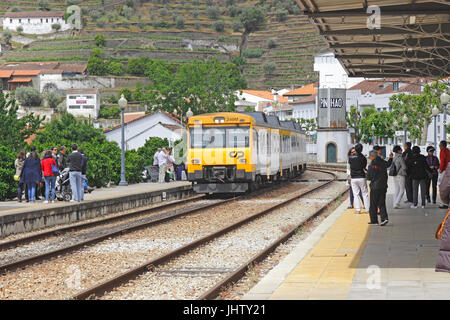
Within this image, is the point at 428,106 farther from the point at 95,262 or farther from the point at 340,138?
the point at 95,262

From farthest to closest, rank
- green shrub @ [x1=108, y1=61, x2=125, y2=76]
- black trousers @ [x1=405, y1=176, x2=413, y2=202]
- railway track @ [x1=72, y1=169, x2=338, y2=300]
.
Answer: green shrub @ [x1=108, y1=61, x2=125, y2=76]
black trousers @ [x1=405, y1=176, x2=413, y2=202]
railway track @ [x1=72, y1=169, x2=338, y2=300]

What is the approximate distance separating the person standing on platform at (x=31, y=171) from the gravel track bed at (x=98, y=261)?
15.6 feet

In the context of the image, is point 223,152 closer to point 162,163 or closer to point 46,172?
point 162,163

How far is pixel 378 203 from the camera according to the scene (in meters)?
18.1

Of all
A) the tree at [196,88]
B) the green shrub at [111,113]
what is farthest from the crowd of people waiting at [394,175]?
the green shrub at [111,113]

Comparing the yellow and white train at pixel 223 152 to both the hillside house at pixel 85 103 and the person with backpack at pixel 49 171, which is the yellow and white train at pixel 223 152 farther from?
the hillside house at pixel 85 103

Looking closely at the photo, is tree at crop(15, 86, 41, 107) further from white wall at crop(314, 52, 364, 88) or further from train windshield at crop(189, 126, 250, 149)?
train windshield at crop(189, 126, 250, 149)

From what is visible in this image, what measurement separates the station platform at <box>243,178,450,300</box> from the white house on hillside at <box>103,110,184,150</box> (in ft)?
176

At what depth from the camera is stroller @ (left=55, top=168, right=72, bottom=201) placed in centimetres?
2464

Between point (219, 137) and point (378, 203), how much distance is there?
1299 cm

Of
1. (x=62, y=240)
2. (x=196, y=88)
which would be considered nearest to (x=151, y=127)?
(x=196, y=88)

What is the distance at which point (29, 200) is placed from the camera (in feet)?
80.5

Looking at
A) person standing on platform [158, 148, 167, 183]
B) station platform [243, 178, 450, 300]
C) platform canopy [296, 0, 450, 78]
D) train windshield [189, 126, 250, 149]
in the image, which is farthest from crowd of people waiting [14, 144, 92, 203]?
person standing on platform [158, 148, 167, 183]
